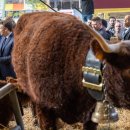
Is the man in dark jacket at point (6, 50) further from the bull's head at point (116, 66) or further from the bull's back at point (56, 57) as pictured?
the bull's head at point (116, 66)

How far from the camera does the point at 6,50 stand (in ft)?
17.6

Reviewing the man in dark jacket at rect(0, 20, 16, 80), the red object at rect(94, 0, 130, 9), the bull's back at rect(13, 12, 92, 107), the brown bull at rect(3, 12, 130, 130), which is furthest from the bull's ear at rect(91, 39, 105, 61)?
the red object at rect(94, 0, 130, 9)

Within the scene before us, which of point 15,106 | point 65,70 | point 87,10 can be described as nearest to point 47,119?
point 15,106

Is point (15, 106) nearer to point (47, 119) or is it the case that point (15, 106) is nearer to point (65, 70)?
point (47, 119)

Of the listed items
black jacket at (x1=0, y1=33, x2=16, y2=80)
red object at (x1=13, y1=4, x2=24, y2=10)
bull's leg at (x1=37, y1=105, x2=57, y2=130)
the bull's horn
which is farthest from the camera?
red object at (x1=13, y1=4, x2=24, y2=10)

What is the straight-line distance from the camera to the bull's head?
271 cm

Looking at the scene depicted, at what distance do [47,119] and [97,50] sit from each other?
1222 millimetres

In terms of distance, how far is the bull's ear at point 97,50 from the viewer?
2.73 metres

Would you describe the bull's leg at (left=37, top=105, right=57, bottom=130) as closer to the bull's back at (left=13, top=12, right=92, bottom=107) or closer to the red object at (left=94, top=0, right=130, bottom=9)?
the bull's back at (left=13, top=12, right=92, bottom=107)

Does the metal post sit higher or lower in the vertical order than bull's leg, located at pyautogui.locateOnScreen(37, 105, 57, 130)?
higher

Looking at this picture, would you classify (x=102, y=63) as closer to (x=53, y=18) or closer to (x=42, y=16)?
(x=53, y=18)

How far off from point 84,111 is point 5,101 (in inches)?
32.5

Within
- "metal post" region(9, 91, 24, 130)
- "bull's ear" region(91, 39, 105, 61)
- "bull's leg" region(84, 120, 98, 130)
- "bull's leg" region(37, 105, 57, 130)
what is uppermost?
"bull's ear" region(91, 39, 105, 61)

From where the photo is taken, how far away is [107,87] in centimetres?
286
